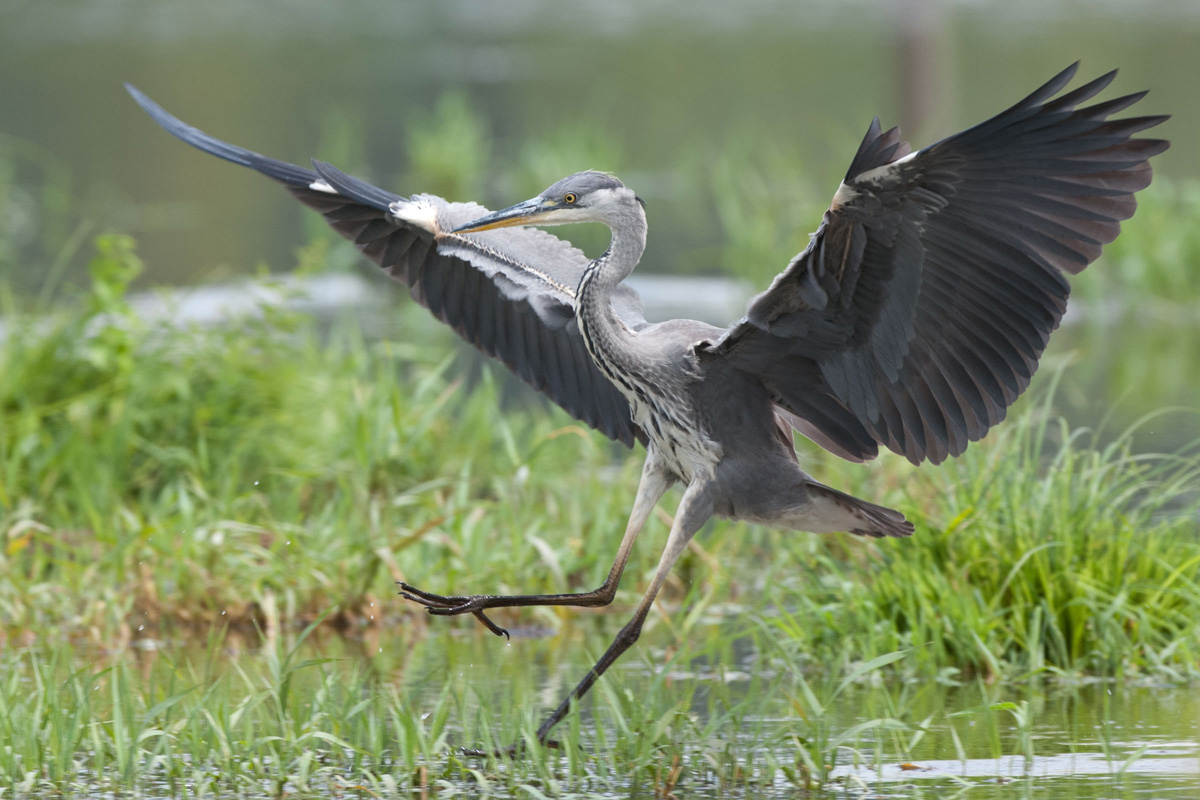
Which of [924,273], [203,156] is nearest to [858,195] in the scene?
[924,273]

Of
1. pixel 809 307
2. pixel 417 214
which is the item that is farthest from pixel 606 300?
pixel 417 214

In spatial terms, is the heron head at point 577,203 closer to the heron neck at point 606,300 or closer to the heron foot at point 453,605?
the heron neck at point 606,300

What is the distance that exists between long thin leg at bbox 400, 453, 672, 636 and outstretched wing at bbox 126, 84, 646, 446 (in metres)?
0.45

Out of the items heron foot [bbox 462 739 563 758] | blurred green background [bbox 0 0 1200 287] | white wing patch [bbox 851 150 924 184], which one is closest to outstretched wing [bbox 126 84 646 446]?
heron foot [bbox 462 739 563 758]

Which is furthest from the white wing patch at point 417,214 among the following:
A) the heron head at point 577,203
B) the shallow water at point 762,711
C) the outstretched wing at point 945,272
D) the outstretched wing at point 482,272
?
the shallow water at point 762,711

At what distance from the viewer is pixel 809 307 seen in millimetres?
4824

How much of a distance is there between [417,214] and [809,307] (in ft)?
4.90

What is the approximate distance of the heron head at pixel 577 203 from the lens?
17.3 ft

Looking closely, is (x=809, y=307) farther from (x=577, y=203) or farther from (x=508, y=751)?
(x=508, y=751)

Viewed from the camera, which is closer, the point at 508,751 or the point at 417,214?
the point at 508,751

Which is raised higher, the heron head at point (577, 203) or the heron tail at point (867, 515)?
the heron head at point (577, 203)

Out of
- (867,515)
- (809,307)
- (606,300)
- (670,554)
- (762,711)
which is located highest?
(606,300)

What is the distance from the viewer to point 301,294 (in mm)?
7680

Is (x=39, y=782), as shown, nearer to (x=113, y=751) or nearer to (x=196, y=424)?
(x=113, y=751)
